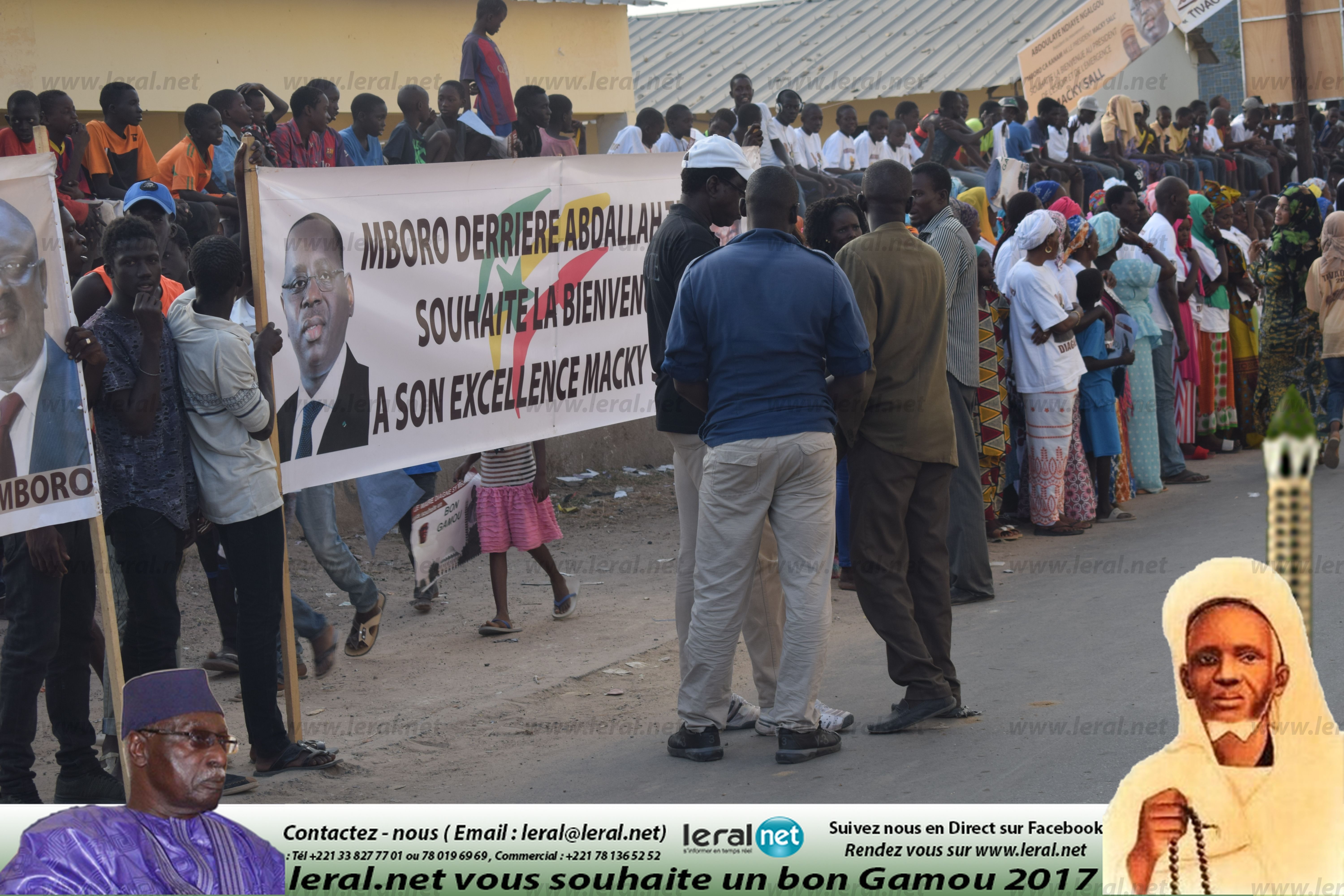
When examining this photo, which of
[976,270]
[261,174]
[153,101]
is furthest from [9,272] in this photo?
[153,101]

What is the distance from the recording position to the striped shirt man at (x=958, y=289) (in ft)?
22.5

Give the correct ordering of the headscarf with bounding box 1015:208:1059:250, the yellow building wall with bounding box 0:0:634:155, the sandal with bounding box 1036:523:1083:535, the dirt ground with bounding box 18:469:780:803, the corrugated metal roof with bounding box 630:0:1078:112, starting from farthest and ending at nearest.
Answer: the corrugated metal roof with bounding box 630:0:1078:112 < the yellow building wall with bounding box 0:0:634:155 < the sandal with bounding box 1036:523:1083:535 < the headscarf with bounding box 1015:208:1059:250 < the dirt ground with bounding box 18:469:780:803

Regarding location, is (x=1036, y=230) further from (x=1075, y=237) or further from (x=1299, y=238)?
(x=1299, y=238)

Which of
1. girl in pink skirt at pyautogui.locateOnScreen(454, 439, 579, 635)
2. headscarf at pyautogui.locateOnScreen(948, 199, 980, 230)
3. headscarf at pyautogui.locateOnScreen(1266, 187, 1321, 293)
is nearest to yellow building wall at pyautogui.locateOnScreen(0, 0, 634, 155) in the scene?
girl in pink skirt at pyautogui.locateOnScreen(454, 439, 579, 635)

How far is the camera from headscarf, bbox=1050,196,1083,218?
378 inches

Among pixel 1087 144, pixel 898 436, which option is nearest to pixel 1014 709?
pixel 898 436

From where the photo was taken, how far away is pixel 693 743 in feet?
18.1

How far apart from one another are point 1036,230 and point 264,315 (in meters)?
5.07

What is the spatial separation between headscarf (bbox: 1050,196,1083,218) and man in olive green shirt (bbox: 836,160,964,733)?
408cm

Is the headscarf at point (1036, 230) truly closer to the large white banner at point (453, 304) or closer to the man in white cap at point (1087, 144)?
the large white banner at point (453, 304)

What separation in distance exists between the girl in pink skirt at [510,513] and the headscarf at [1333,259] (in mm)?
6438

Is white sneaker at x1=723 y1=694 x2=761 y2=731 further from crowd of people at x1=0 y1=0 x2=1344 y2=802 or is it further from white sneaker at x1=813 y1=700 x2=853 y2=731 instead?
white sneaker at x1=813 y1=700 x2=853 y2=731

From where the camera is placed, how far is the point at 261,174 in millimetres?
5566

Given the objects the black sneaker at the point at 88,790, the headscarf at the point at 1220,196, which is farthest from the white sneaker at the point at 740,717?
the headscarf at the point at 1220,196
